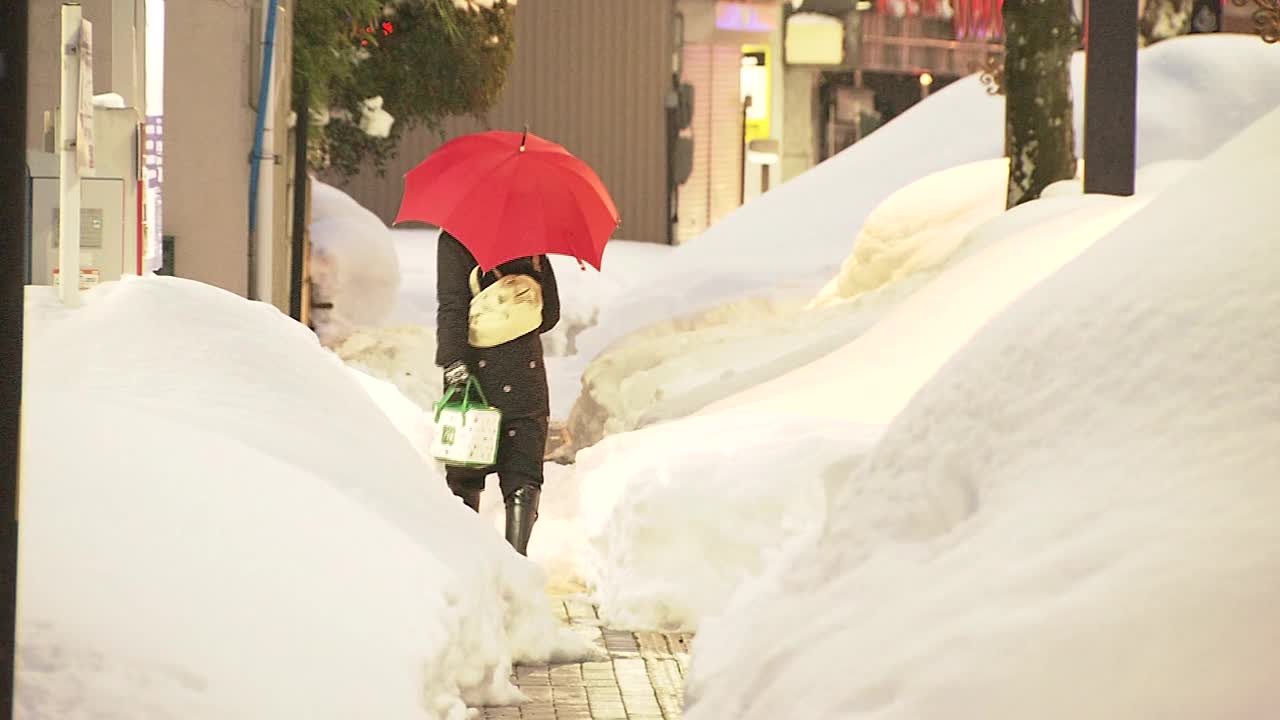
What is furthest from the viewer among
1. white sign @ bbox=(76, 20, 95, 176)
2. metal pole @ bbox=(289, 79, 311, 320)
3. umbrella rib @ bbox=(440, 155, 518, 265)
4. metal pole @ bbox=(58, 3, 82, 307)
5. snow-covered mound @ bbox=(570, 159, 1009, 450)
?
metal pole @ bbox=(289, 79, 311, 320)

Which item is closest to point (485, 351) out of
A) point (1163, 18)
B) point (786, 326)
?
point (786, 326)

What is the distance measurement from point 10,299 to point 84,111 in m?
3.41

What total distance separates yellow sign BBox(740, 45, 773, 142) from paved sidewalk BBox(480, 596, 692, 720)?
2877cm

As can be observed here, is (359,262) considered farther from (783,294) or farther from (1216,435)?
(1216,435)

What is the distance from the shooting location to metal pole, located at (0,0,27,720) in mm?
3342

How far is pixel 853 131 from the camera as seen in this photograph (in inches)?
1538

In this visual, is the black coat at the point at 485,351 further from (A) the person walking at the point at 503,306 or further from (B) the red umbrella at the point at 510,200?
(B) the red umbrella at the point at 510,200

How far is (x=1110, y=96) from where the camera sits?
41.0 feet

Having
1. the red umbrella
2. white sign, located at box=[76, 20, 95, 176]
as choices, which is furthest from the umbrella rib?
white sign, located at box=[76, 20, 95, 176]

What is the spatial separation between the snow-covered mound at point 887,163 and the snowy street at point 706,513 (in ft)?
21.3

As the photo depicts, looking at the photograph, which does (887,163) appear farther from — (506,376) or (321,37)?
(506,376)

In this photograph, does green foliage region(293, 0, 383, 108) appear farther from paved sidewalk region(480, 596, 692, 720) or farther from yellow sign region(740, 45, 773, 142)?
yellow sign region(740, 45, 773, 142)

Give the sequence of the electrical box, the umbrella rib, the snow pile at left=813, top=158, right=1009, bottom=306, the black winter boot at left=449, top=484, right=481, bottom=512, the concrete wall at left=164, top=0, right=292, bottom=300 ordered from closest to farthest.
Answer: the umbrella rib
the black winter boot at left=449, top=484, right=481, bottom=512
the electrical box
the concrete wall at left=164, top=0, right=292, bottom=300
the snow pile at left=813, top=158, right=1009, bottom=306

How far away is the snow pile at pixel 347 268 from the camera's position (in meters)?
18.4
